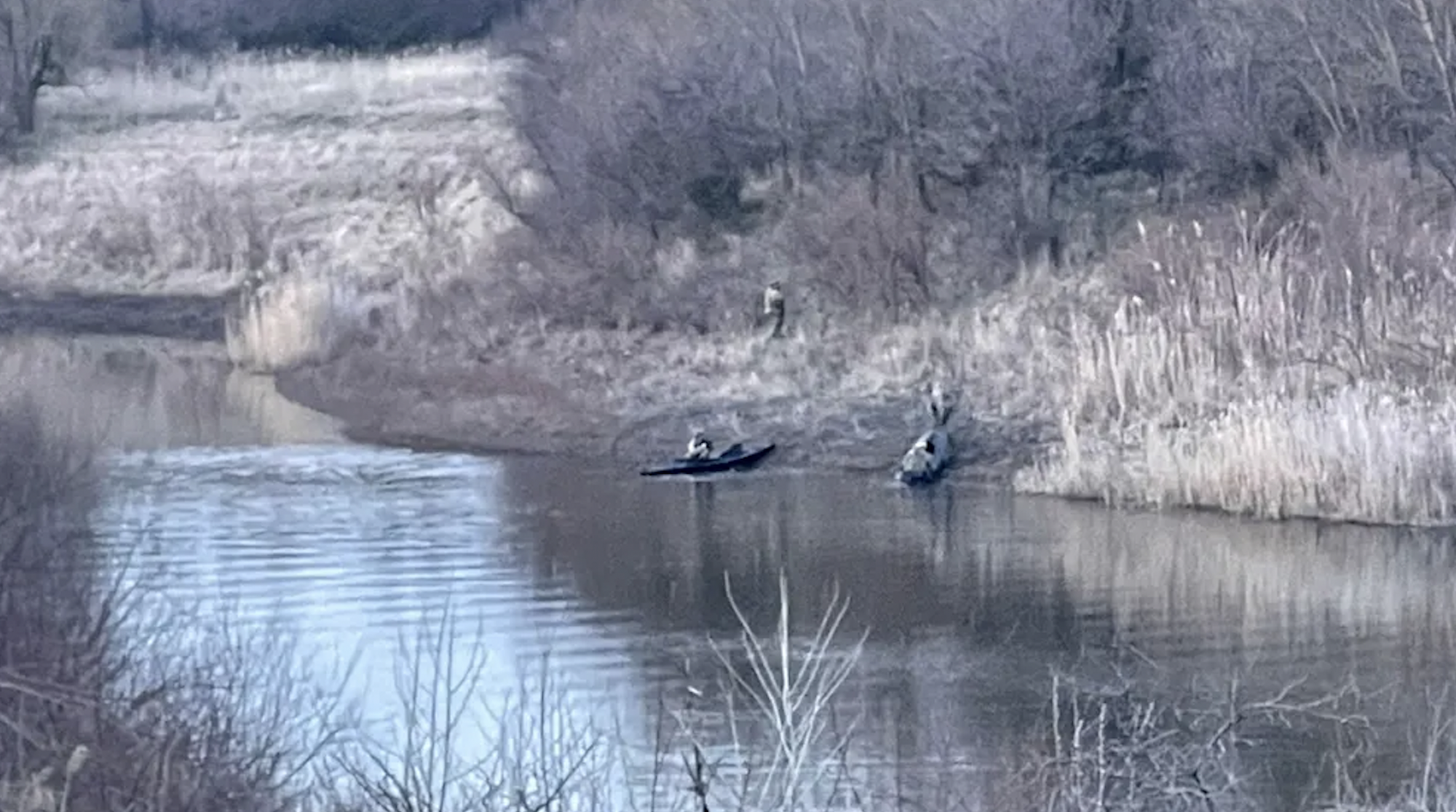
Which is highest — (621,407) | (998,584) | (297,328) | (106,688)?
(297,328)

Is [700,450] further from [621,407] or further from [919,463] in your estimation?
[621,407]

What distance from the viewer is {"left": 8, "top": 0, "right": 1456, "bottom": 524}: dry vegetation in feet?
59.3

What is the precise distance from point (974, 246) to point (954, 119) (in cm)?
199

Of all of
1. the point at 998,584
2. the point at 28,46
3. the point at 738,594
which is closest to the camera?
the point at 738,594

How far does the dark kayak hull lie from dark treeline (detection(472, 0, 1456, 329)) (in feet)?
13.0

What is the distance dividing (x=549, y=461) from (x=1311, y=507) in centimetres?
677

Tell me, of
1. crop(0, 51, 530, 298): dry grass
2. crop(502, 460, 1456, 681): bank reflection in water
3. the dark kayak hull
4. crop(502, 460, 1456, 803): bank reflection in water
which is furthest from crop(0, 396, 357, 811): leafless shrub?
crop(0, 51, 530, 298): dry grass

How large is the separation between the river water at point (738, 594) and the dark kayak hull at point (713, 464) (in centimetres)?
19

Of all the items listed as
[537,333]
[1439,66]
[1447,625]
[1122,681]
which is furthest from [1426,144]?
[1122,681]

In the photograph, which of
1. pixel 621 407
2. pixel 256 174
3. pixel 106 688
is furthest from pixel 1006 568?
pixel 256 174

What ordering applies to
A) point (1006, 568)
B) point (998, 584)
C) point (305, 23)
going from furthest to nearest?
point (305, 23), point (1006, 568), point (998, 584)

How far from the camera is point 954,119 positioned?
2617cm

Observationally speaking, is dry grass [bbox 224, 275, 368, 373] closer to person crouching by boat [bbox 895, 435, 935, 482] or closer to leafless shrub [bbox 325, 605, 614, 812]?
person crouching by boat [bbox 895, 435, 935, 482]

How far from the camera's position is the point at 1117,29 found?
2592cm
